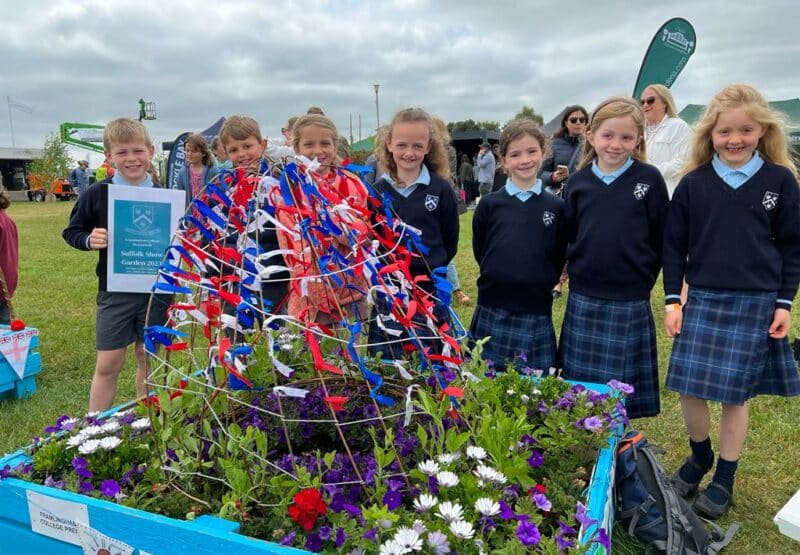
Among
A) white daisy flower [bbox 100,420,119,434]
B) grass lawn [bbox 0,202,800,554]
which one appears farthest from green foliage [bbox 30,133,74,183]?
white daisy flower [bbox 100,420,119,434]

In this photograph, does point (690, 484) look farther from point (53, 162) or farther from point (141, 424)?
point (53, 162)

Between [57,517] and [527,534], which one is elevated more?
[527,534]

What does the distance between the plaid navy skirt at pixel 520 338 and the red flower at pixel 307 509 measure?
145 cm

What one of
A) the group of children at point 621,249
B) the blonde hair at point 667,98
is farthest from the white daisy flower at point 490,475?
the blonde hair at point 667,98

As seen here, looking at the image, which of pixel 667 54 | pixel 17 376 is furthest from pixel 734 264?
pixel 667 54

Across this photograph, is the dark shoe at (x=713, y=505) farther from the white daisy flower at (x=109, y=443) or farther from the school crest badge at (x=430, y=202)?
the white daisy flower at (x=109, y=443)

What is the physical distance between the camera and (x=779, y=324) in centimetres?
214

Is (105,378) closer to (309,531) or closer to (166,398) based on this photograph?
(166,398)

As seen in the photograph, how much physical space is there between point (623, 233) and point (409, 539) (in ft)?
5.36

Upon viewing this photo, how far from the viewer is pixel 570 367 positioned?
2.59 metres

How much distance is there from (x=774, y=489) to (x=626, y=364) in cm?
87

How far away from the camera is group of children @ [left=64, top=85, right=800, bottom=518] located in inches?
84.9

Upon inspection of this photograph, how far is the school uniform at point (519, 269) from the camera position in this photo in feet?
8.25

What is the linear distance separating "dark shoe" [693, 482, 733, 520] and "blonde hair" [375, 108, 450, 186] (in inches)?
70.8
